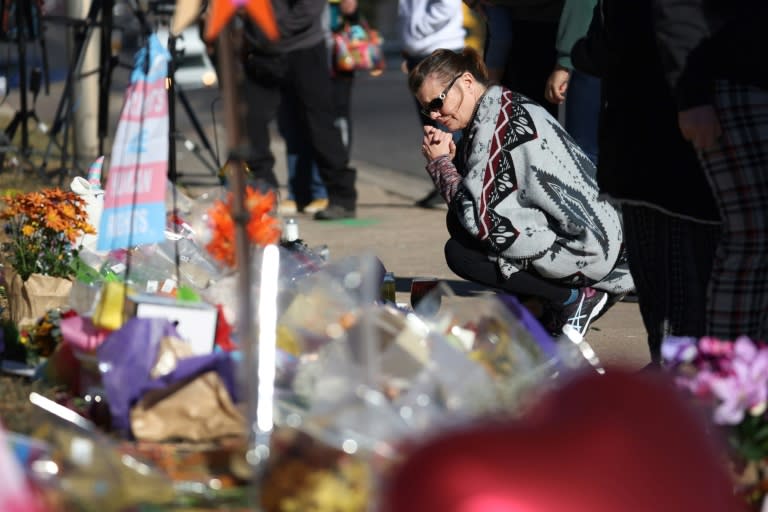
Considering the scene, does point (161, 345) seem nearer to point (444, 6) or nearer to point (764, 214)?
point (764, 214)

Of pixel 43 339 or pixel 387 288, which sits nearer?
pixel 43 339

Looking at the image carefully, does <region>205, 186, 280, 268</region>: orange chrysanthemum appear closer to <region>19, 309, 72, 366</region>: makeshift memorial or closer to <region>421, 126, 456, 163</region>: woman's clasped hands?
<region>19, 309, 72, 366</region>: makeshift memorial

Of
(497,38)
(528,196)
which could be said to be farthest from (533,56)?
(528,196)

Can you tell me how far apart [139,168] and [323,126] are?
188 inches

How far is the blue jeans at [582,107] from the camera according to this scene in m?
6.09

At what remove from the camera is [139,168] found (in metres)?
3.41

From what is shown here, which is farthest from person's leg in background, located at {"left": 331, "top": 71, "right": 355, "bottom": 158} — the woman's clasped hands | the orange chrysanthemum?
the orange chrysanthemum

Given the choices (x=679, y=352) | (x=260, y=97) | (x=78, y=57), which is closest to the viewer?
(x=679, y=352)

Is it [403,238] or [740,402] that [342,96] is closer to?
[403,238]

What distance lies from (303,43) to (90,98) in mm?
2901

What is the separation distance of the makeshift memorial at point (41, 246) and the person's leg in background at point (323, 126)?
321cm

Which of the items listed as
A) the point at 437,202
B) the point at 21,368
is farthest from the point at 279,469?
the point at 437,202

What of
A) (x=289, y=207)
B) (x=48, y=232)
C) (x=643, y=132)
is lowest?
(x=289, y=207)

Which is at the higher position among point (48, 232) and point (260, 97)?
point (48, 232)
